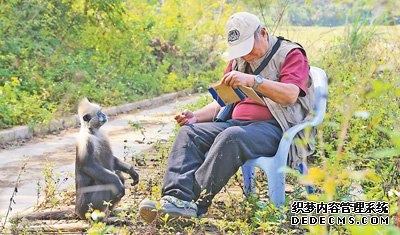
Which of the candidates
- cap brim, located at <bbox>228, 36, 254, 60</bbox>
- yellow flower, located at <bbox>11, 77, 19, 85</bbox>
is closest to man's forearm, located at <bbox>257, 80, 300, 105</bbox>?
cap brim, located at <bbox>228, 36, 254, 60</bbox>

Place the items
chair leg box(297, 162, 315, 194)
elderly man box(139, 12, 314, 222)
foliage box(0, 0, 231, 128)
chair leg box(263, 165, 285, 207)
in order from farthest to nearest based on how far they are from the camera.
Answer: foliage box(0, 0, 231, 128) → chair leg box(297, 162, 315, 194) → chair leg box(263, 165, 285, 207) → elderly man box(139, 12, 314, 222)

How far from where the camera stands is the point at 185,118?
5723 millimetres

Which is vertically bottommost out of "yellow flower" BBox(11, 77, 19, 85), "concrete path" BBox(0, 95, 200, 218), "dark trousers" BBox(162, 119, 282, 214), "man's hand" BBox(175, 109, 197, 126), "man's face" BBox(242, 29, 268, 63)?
"concrete path" BBox(0, 95, 200, 218)

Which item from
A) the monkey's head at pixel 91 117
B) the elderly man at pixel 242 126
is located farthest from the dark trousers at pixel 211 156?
the monkey's head at pixel 91 117

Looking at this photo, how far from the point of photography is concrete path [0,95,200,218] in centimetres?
681

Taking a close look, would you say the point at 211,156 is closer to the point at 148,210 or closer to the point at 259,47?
the point at 148,210

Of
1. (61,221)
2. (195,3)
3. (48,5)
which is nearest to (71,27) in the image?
(48,5)

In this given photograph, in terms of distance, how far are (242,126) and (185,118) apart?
622 millimetres

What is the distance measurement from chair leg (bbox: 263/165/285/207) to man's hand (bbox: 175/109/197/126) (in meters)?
0.88

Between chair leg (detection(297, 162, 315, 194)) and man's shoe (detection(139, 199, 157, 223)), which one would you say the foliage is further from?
man's shoe (detection(139, 199, 157, 223))

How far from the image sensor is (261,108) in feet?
17.9

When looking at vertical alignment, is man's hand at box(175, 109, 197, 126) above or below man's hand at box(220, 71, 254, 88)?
below

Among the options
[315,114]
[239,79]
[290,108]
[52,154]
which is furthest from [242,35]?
[52,154]

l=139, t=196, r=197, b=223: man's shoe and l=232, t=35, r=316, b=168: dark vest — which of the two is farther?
l=232, t=35, r=316, b=168: dark vest
